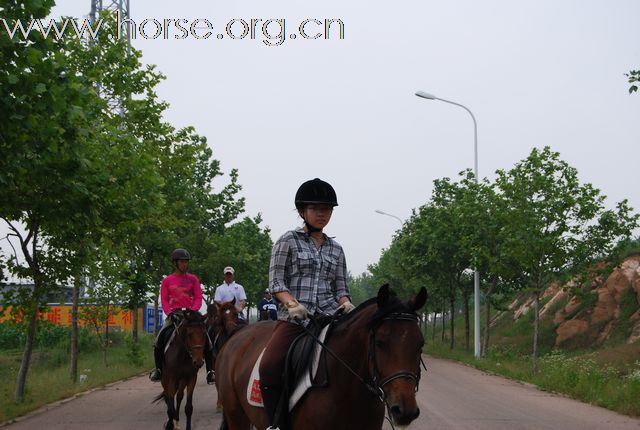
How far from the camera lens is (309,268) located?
637cm

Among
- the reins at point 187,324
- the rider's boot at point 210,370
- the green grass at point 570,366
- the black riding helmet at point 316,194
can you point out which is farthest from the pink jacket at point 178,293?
the green grass at point 570,366

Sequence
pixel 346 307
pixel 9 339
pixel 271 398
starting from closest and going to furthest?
pixel 271 398, pixel 346 307, pixel 9 339

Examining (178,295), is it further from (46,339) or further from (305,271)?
(46,339)

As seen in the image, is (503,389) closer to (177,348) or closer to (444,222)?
Answer: (177,348)

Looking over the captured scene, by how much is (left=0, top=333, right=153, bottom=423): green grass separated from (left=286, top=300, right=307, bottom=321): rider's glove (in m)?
8.73

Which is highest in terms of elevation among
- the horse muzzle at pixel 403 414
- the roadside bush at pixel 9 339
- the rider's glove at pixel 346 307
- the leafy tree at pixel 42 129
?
the leafy tree at pixel 42 129

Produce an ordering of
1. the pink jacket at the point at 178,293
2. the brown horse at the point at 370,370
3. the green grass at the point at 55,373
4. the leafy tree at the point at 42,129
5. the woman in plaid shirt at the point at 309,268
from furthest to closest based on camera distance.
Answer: the green grass at the point at 55,373 < the pink jacket at the point at 178,293 < the leafy tree at the point at 42,129 < the woman in plaid shirt at the point at 309,268 < the brown horse at the point at 370,370

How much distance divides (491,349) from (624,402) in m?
23.3

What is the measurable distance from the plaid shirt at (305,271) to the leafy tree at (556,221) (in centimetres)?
1727

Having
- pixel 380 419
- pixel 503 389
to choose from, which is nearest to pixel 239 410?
pixel 380 419

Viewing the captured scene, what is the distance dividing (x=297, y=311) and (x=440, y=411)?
9.02m

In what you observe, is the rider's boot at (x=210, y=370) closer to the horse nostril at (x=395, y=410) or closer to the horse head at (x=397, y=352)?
the horse head at (x=397, y=352)

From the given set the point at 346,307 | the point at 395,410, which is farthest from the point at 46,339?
the point at 395,410

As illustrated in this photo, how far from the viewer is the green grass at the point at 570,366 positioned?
53.6 ft
